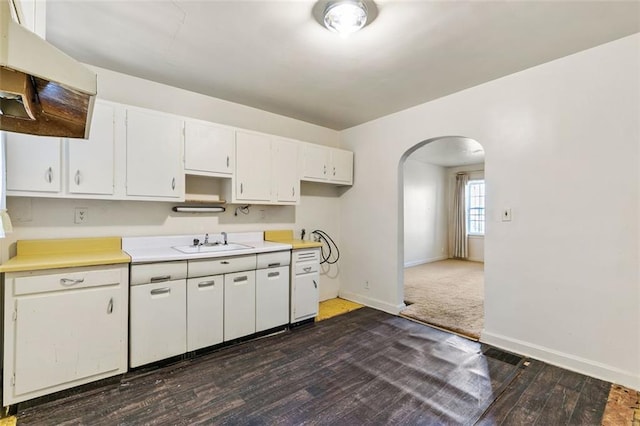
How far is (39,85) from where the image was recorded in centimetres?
79

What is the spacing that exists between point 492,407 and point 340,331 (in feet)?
5.02

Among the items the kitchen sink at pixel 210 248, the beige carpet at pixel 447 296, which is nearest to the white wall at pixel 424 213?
the beige carpet at pixel 447 296

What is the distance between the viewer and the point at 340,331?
3.19 metres

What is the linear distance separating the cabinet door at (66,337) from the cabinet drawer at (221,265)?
56 centimetres

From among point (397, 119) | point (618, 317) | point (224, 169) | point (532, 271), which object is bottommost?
point (618, 317)

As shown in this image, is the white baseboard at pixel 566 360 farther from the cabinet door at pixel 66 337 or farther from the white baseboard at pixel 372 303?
the cabinet door at pixel 66 337

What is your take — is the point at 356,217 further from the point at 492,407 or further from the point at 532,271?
the point at 492,407

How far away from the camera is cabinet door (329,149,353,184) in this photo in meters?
4.02

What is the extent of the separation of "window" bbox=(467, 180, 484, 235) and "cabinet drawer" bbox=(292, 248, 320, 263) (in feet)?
19.1

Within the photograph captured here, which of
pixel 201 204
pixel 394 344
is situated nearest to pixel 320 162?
pixel 201 204

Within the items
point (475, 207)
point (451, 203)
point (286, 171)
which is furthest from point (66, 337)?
point (475, 207)

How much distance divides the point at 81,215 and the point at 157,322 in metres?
1.13

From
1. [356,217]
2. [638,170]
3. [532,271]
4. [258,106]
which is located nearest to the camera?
[638,170]

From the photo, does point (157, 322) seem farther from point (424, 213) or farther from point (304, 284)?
point (424, 213)
